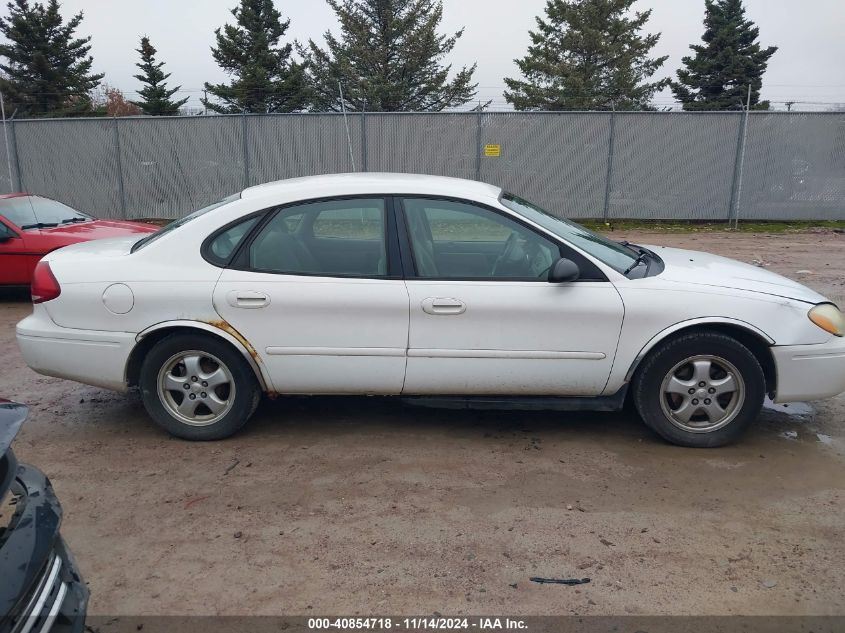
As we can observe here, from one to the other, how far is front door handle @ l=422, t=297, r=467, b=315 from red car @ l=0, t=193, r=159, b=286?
15.1ft

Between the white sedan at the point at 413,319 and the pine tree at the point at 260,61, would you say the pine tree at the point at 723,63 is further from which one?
the white sedan at the point at 413,319

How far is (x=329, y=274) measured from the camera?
4.19 m

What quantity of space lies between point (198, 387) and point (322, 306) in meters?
0.91

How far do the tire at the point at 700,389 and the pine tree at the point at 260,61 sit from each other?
3239 cm

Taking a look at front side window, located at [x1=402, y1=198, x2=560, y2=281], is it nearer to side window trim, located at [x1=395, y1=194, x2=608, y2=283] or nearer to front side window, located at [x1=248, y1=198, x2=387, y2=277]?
side window trim, located at [x1=395, y1=194, x2=608, y2=283]

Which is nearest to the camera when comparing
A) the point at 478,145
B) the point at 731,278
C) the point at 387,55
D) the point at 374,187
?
the point at 731,278

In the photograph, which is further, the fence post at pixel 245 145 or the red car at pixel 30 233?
the fence post at pixel 245 145

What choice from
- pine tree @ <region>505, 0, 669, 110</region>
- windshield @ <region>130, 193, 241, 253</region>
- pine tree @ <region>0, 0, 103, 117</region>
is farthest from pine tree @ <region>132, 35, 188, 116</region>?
windshield @ <region>130, 193, 241, 253</region>

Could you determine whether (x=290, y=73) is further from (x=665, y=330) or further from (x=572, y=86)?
(x=665, y=330)

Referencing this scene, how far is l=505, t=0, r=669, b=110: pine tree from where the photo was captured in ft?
107

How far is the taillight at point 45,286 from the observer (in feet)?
14.0

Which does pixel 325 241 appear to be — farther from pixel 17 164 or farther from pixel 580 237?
pixel 17 164

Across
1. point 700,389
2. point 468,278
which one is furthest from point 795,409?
point 468,278

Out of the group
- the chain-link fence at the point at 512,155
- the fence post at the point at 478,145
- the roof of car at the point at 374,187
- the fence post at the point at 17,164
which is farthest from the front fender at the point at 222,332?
the fence post at the point at 17,164
